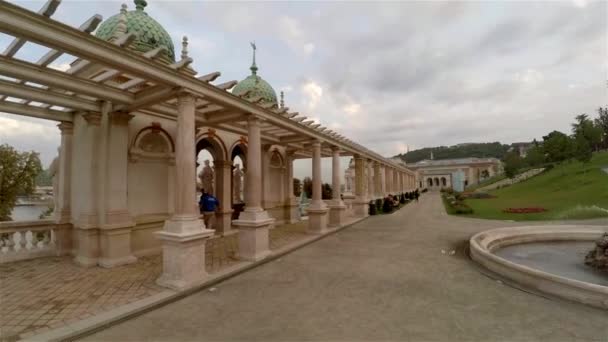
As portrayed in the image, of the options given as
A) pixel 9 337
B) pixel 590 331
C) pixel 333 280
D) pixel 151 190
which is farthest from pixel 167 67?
pixel 590 331

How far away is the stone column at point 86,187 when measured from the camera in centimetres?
762

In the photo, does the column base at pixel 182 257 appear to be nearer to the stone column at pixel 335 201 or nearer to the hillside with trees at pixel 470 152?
the stone column at pixel 335 201

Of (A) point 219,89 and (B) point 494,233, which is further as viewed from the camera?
(B) point 494,233

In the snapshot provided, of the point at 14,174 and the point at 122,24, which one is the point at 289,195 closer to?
the point at 122,24

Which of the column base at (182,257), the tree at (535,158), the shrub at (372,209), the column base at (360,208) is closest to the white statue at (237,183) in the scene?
the column base at (360,208)

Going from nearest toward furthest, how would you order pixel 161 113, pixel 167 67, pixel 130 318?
pixel 130 318, pixel 167 67, pixel 161 113

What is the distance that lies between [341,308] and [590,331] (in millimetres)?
3491

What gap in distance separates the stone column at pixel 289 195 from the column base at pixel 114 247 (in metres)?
9.37

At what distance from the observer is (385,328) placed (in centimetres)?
407

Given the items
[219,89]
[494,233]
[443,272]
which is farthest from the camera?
[494,233]

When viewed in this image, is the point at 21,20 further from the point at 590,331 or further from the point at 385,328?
the point at 590,331

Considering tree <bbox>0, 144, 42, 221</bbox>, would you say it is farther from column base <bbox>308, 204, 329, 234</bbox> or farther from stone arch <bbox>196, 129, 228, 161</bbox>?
column base <bbox>308, 204, 329, 234</bbox>

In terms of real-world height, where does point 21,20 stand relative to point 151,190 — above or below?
above

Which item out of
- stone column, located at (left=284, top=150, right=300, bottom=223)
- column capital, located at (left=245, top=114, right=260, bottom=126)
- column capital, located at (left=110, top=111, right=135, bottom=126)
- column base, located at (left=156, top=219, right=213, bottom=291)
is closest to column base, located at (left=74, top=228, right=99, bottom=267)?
column base, located at (left=156, top=219, right=213, bottom=291)
